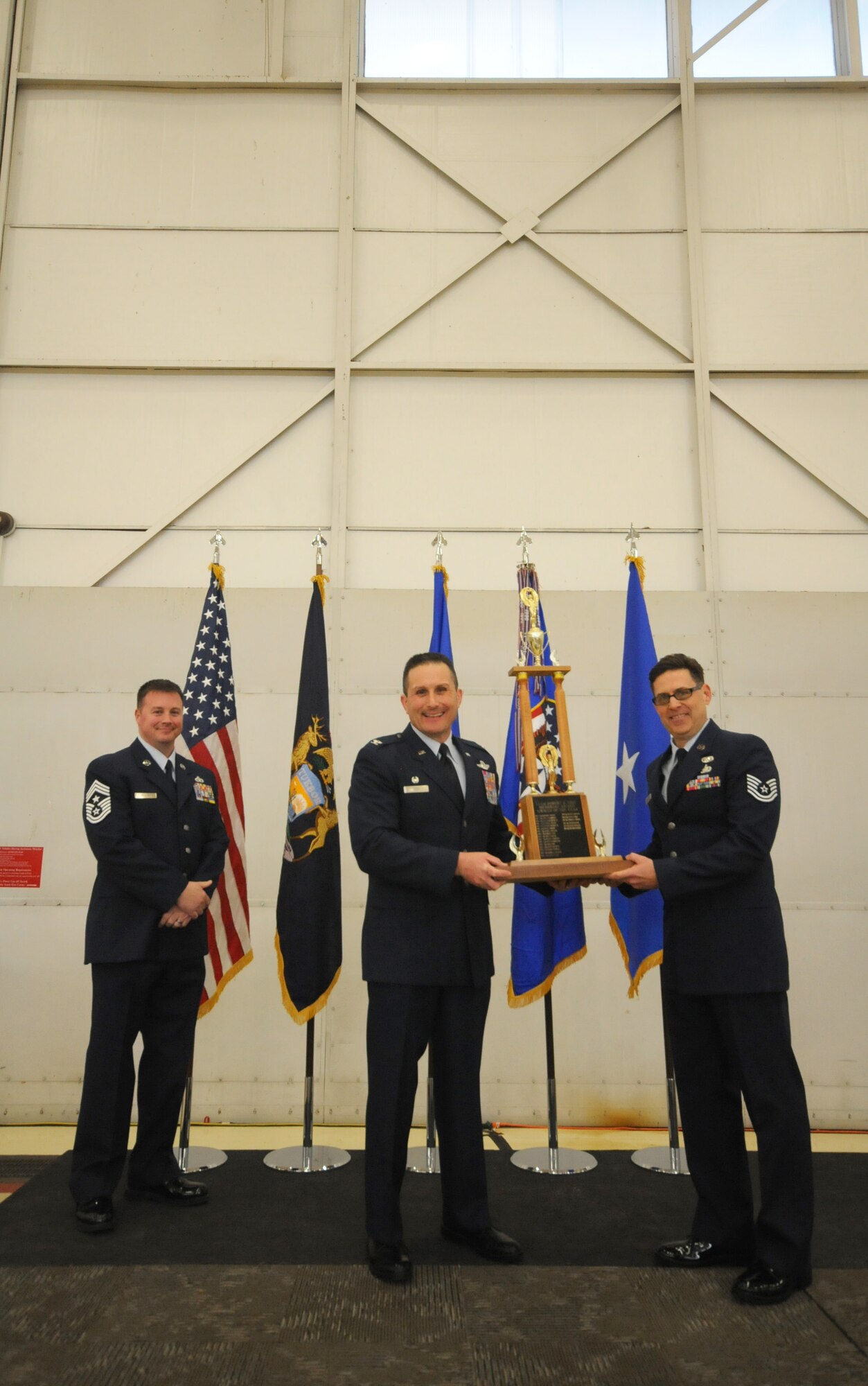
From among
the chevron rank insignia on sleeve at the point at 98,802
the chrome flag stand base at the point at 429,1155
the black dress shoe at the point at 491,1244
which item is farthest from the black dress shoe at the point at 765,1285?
the chevron rank insignia on sleeve at the point at 98,802

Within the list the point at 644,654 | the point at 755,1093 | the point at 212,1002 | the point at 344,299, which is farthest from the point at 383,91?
the point at 755,1093

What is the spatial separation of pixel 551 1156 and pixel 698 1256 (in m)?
1.14

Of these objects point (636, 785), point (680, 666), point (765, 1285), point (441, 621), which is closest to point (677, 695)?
point (680, 666)

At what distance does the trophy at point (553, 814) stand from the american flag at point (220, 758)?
1.41m

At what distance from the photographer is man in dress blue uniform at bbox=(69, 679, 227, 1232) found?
9.53 feet

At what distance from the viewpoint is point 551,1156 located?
11.6 ft

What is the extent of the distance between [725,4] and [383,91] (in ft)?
7.57

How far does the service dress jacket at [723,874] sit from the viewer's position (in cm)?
246

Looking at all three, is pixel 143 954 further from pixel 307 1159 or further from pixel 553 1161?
pixel 553 1161

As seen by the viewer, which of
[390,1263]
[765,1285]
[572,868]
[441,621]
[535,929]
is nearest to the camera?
[765,1285]

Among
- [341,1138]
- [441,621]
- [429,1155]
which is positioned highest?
[441,621]

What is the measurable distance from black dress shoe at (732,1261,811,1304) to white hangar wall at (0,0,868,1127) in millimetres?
2666

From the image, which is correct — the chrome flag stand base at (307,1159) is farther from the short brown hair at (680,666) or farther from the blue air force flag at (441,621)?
the short brown hair at (680,666)

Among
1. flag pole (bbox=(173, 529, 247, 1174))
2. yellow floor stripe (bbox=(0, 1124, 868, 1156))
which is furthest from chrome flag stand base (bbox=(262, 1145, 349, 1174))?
yellow floor stripe (bbox=(0, 1124, 868, 1156))
